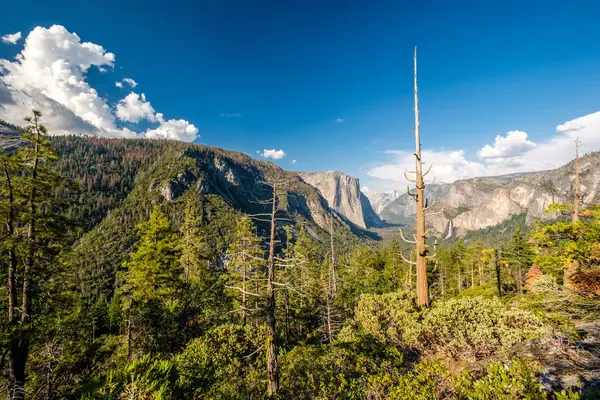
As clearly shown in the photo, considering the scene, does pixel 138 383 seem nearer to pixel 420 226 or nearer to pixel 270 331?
pixel 270 331

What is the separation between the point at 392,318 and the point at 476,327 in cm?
382

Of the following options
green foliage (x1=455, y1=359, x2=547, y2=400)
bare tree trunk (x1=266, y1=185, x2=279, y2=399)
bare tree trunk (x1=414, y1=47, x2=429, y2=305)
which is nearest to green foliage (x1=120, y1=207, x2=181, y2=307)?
bare tree trunk (x1=266, y1=185, x2=279, y2=399)

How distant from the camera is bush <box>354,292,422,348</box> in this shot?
29.5 ft

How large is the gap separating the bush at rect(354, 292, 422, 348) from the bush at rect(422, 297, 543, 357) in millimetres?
551

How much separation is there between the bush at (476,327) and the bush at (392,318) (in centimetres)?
55

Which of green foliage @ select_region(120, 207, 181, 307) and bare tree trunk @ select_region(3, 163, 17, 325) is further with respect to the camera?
green foliage @ select_region(120, 207, 181, 307)

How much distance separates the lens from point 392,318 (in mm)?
11039

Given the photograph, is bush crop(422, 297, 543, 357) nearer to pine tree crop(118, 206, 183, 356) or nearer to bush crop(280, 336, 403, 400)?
bush crop(280, 336, 403, 400)

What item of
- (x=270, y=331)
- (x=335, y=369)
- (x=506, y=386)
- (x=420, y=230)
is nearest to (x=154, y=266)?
(x=270, y=331)

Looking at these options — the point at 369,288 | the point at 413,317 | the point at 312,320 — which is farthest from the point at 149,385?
the point at 369,288

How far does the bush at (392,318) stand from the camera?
898 cm

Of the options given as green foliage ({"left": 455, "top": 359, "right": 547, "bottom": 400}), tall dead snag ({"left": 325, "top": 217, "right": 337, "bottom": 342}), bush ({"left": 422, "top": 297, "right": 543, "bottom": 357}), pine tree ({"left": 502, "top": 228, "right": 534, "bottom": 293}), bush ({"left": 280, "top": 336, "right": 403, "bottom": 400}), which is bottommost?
tall dead snag ({"left": 325, "top": 217, "right": 337, "bottom": 342})

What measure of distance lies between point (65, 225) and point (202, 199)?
153 m

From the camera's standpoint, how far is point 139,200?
153 metres
